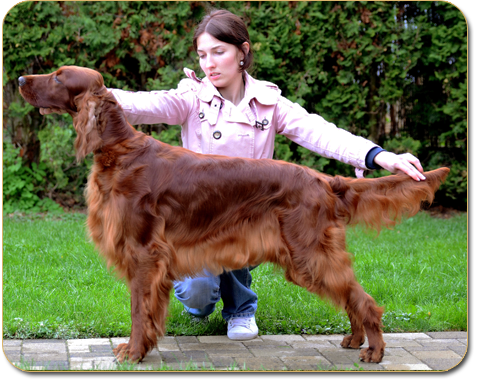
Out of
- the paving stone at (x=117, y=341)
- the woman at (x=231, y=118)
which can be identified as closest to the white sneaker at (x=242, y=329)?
the woman at (x=231, y=118)

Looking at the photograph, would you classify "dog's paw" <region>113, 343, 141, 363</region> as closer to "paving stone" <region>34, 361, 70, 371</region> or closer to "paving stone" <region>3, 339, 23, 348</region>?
"paving stone" <region>34, 361, 70, 371</region>

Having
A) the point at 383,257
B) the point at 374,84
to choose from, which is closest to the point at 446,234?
the point at 383,257

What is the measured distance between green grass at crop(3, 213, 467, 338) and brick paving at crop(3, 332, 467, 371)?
0.10 metres

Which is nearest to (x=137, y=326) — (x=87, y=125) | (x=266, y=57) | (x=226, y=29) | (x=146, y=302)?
(x=146, y=302)

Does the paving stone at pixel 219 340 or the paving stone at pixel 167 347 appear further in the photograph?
the paving stone at pixel 219 340

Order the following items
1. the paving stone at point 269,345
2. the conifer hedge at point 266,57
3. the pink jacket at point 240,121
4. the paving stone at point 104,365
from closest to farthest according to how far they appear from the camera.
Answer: the paving stone at point 104,365 < the paving stone at point 269,345 < the pink jacket at point 240,121 < the conifer hedge at point 266,57

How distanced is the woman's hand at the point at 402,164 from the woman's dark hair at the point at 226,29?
993 millimetres

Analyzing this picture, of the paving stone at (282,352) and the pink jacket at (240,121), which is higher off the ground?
the pink jacket at (240,121)

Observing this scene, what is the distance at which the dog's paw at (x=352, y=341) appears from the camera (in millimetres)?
3205

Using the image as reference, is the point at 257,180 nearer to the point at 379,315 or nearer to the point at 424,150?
the point at 379,315

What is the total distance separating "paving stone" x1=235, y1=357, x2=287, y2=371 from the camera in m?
2.88

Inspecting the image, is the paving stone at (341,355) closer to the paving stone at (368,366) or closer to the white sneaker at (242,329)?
the paving stone at (368,366)

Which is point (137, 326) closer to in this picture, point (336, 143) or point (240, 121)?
point (240, 121)

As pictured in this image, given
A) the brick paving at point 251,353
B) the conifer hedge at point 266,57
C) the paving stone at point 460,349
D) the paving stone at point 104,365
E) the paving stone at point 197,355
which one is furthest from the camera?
the conifer hedge at point 266,57
